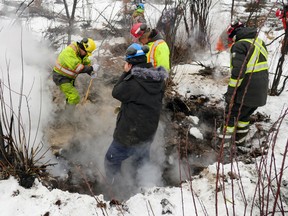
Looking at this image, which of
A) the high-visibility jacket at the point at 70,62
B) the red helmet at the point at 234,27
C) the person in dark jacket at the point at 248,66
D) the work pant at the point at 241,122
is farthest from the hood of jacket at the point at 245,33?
the high-visibility jacket at the point at 70,62

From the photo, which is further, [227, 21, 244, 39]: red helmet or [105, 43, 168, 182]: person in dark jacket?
[227, 21, 244, 39]: red helmet

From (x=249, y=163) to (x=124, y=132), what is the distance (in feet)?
5.06

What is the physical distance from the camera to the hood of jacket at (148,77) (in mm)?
2691

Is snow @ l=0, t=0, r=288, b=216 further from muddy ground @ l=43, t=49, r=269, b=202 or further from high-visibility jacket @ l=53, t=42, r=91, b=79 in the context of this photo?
high-visibility jacket @ l=53, t=42, r=91, b=79

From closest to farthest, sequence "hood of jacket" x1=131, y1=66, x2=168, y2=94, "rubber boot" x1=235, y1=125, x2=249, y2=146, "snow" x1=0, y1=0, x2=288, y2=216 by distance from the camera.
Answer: "snow" x1=0, y1=0, x2=288, y2=216 → "hood of jacket" x1=131, y1=66, x2=168, y2=94 → "rubber boot" x1=235, y1=125, x2=249, y2=146

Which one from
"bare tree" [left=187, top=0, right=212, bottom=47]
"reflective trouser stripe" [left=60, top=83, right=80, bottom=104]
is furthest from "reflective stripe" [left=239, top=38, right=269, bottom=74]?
"bare tree" [left=187, top=0, right=212, bottom=47]

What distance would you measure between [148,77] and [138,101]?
0.28 meters

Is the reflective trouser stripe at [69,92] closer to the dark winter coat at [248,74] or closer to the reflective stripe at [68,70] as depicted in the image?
the reflective stripe at [68,70]

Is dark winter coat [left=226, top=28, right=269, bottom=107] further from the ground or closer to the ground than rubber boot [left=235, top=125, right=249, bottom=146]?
further from the ground

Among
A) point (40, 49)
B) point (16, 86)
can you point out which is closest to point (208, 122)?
point (16, 86)

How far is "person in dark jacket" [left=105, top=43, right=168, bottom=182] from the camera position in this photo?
8.95 ft

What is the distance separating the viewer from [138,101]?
2822 mm

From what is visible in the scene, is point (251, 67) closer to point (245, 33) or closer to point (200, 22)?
point (245, 33)

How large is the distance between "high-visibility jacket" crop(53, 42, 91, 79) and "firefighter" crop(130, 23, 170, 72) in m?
→ 0.94
